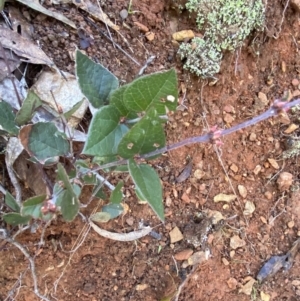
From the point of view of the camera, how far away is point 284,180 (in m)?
1.82

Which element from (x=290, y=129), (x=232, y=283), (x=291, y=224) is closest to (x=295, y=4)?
(x=290, y=129)

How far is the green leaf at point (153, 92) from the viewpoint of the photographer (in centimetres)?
95

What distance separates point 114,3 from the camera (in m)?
1.61

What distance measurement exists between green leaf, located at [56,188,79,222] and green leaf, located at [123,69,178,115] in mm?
213

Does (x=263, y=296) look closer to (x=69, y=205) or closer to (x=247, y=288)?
(x=247, y=288)

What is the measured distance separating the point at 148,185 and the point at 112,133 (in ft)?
0.44

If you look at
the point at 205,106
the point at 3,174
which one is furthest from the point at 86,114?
the point at 205,106

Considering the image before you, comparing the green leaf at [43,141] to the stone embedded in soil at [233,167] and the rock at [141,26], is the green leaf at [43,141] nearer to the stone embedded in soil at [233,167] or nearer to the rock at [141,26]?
the rock at [141,26]

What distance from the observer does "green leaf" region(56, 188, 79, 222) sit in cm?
101

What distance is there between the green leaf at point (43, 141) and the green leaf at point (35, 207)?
99mm

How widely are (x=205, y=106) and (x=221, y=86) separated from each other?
3.7 inches

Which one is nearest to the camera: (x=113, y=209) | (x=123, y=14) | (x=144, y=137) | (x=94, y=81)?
(x=144, y=137)

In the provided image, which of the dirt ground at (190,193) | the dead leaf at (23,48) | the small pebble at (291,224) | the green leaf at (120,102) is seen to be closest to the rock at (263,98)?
the dirt ground at (190,193)

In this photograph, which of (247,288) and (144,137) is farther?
(247,288)
